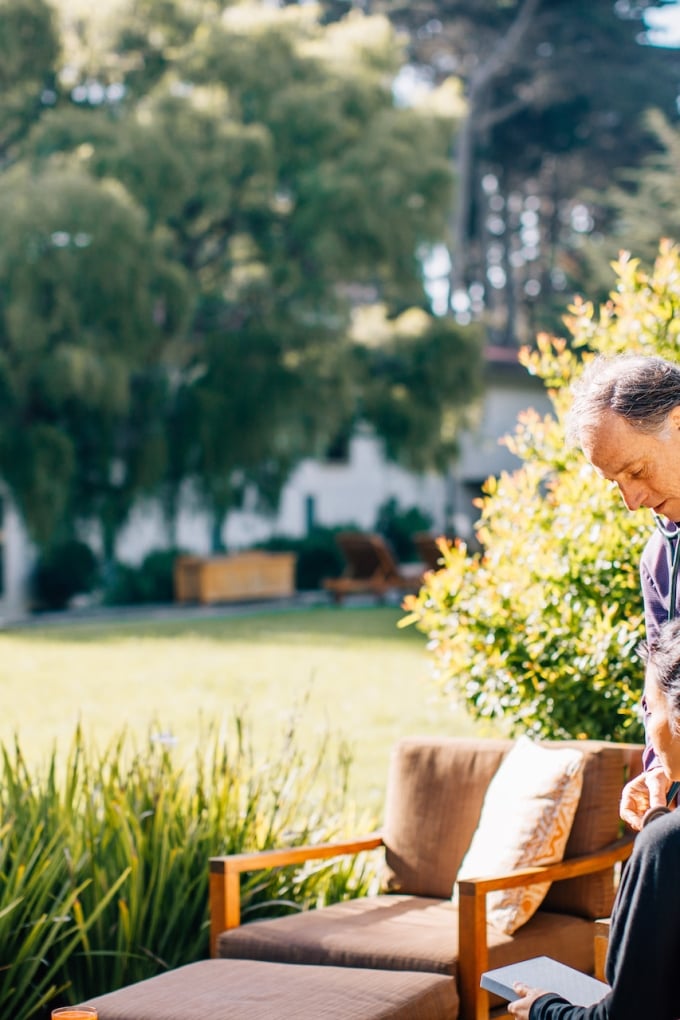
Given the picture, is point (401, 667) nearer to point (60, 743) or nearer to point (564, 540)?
point (60, 743)

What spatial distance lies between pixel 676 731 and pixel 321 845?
8.64ft

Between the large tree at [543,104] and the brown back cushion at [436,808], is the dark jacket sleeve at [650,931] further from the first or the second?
the large tree at [543,104]

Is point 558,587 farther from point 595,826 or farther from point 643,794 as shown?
point 643,794

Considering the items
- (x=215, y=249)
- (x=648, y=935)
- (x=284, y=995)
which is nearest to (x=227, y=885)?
(x=284, y=995)

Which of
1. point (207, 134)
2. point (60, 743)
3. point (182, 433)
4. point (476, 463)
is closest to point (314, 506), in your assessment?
point (476, 463)

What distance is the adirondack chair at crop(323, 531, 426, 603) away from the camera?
79.8ft

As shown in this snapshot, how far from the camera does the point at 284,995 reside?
150 inches

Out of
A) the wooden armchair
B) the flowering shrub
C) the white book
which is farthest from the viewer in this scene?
the flowering shrub

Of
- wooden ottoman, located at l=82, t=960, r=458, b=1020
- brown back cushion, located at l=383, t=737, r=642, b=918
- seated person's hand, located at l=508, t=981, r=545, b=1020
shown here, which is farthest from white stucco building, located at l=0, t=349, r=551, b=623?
seated person's hand, located at l=508, t=981, r=545, b=1020

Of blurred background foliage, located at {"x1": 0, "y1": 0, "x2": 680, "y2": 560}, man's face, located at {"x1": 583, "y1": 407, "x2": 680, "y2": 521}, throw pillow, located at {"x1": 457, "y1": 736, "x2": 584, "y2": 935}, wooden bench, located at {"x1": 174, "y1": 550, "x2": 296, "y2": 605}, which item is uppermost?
blurred background foliage, located at {"x1": 0, "y1": 0, "x2": 680, "y2": 560}

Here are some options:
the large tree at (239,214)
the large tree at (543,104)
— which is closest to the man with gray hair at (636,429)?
the large tree at (239,214)

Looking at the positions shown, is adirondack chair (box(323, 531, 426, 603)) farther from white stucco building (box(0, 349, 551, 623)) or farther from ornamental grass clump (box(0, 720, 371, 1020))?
ornamental grass clump (box(0, 720, 371, 1020))

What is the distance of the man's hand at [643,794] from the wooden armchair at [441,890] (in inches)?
33.5

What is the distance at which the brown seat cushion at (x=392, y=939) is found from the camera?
13.9 ft
